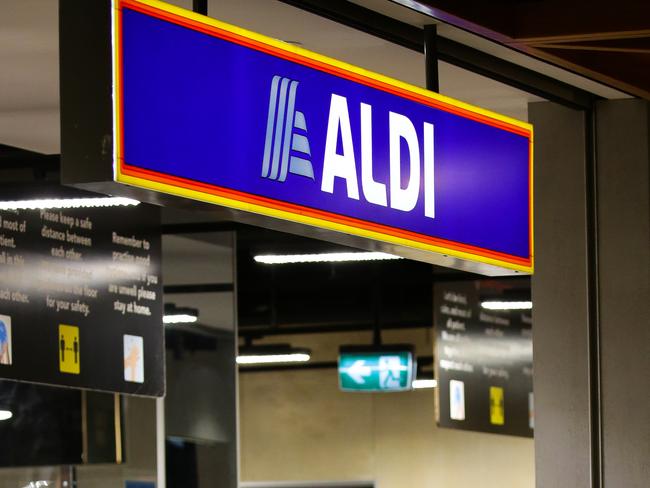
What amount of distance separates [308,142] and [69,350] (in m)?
3.49

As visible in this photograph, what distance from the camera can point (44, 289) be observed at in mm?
7109

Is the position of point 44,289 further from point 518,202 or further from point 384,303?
point 384,303

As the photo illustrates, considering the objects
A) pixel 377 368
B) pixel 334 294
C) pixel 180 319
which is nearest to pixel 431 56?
pixel 180 319

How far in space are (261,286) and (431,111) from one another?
Result: 10.5 m

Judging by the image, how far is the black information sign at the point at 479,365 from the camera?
11367mm

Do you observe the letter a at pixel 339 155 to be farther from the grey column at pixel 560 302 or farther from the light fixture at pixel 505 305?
the light fixture at pixel 505 305

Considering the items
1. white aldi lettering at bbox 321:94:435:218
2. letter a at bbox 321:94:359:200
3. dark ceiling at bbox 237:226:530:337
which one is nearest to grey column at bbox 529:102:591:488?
white aldi lettering at bbox 321:94:435:218

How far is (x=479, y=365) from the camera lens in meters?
11.6

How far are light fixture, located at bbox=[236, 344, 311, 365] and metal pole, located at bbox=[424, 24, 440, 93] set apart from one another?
12.2m

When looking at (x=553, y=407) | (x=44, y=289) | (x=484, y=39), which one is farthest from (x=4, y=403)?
(x=484, y=39)

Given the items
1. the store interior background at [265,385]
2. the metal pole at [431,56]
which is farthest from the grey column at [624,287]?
the metal pole at [431,56]

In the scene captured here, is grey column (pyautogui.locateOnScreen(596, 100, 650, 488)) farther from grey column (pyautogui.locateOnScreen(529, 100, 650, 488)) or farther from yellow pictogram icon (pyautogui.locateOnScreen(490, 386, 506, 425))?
yellow pictogram icon (pyautogui.locateOnScreen(490, 386, 506, 425))

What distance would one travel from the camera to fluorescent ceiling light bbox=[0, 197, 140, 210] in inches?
287

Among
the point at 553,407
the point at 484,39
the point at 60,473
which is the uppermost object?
the point at 484,39
